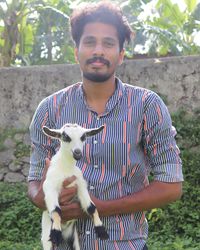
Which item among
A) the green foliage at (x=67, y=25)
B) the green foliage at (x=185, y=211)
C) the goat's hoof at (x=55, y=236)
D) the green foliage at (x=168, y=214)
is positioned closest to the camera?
the goat's hoof at (x=55, y=236)

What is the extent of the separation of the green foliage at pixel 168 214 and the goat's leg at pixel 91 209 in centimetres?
325

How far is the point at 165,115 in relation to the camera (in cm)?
249

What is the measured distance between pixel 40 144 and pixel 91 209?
1.48ft

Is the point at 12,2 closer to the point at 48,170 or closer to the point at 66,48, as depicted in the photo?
the point at 66,48

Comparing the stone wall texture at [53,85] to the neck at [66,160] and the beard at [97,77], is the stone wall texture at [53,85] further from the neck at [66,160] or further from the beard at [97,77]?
the neck at [66,160]

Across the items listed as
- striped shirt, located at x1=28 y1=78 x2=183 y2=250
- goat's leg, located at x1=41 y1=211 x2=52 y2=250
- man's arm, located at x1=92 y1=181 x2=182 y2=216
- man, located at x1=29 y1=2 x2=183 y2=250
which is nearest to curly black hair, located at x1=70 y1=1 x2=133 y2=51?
man, located at x1=29 y1=2 x2=183 y2=250

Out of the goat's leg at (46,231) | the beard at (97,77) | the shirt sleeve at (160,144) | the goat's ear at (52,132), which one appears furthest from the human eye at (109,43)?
the goat's leg at (46,231)

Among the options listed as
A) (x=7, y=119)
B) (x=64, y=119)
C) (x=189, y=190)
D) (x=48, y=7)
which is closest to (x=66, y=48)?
(x=48, y=7)

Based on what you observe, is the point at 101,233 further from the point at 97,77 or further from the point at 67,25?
the point at 67,25

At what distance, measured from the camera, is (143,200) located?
238 cm

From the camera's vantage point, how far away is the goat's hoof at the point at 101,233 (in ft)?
7.52

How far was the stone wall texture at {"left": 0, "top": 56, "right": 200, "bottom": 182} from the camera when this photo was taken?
23.8ft

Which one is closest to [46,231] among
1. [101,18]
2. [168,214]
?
[101,18]

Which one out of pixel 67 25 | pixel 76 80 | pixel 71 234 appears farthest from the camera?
pixel 67 25
